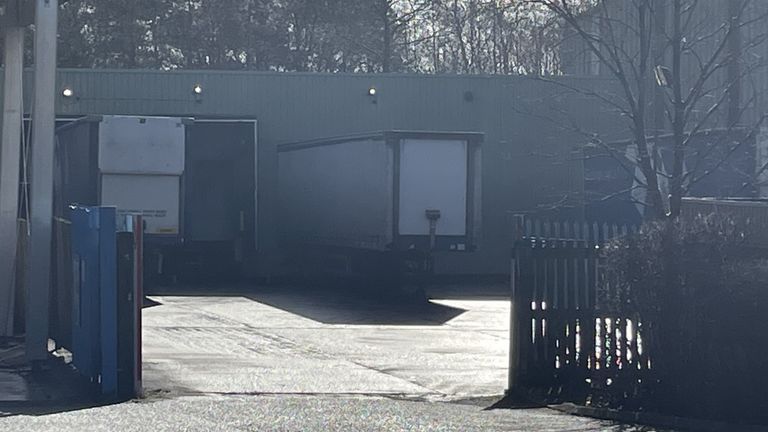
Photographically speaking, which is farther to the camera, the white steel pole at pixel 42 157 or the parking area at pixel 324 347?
the white steel pole at pixel 42 157

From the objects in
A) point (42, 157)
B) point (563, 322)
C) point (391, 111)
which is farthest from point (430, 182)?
point (563, 322)

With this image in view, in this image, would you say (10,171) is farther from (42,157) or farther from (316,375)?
(316,375)

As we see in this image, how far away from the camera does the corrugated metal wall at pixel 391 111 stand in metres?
33.0

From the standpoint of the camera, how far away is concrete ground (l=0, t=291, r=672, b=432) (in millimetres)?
10648

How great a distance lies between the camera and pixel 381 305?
24719 millimetres

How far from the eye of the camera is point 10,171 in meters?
15.9

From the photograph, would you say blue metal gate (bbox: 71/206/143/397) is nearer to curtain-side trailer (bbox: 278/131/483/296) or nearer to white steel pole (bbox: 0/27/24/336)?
white steel pole (bbox: 0/27/24/336)

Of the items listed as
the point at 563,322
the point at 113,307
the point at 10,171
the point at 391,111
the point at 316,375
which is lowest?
the point at 316,375

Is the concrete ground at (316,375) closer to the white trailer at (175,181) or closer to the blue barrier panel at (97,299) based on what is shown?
the blue barrier panel at (97,299)

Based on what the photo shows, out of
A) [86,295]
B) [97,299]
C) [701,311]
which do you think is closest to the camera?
[701,311]

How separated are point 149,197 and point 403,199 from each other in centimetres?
522

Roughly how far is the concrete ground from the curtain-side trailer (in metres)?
3.24

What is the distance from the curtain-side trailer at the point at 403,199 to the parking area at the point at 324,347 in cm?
164

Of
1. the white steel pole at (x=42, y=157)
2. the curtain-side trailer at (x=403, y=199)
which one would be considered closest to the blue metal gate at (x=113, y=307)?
the white steel pole at (x=42, y=157)
